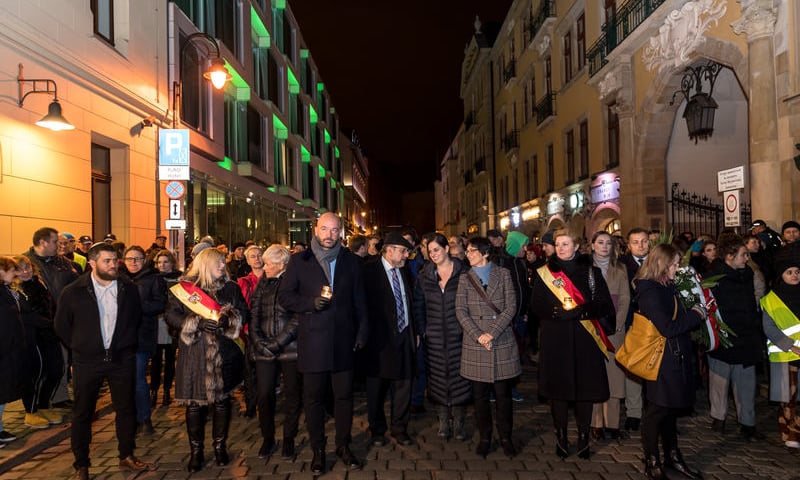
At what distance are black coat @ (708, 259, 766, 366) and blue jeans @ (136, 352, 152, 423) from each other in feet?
18.5

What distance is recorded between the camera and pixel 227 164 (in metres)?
21.7

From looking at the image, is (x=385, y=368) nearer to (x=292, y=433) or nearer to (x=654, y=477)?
(x=292, y=433)

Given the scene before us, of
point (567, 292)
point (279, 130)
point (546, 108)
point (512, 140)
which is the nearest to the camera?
point (567, 292)

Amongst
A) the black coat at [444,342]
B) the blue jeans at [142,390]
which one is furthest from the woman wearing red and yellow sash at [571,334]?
the blue jeans at [142,390]

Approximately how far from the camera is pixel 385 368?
19.0 ft

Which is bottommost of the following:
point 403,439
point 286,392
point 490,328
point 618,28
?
point 403,439

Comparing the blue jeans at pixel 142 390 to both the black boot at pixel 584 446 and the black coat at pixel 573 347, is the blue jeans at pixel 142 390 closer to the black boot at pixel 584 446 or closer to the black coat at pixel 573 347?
the black coat at pixel 573 347

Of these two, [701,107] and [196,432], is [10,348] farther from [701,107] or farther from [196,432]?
[701,107]

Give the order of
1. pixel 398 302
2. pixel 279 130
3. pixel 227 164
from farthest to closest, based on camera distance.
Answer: pixel 279 130 → pixel 227 164 → pixel 398 302

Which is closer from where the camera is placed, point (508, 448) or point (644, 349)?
point (644, 349)

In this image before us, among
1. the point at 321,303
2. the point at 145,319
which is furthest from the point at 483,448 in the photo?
the point at 145,319

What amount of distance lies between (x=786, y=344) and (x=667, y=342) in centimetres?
158

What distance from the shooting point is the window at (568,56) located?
23.2 metres

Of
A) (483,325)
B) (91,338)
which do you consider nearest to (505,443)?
(483,325)
